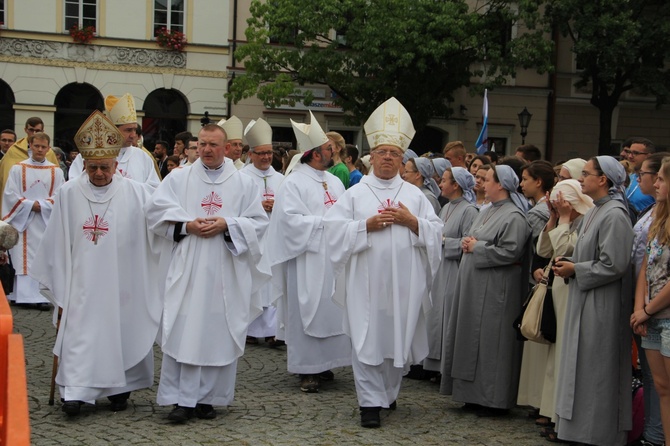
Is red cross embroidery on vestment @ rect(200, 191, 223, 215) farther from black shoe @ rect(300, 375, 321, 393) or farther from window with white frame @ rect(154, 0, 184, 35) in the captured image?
window with white frame @ rect(154, 0, 184, 35)

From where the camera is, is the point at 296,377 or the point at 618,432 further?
the point at 296,377

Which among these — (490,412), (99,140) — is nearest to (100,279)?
(99,140)

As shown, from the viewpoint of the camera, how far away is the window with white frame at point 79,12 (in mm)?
29156

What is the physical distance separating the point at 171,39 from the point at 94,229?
906 inches

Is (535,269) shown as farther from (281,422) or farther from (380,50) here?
(380,50)

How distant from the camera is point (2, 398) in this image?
3.27 m

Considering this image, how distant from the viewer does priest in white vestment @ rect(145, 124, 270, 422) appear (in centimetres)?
737

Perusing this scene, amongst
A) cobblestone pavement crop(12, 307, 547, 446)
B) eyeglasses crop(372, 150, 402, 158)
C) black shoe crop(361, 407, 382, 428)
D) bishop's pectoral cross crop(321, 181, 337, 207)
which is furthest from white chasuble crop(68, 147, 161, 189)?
black shoe crop(361, 407, 382, 428)

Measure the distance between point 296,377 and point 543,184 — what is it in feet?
9.51

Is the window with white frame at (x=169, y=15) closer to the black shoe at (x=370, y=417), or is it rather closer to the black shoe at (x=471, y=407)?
the black shoe at (x=471, y=407)

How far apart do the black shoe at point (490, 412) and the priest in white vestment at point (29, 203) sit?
6.66 meters

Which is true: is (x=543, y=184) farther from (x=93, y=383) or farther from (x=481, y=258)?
(x=93, y=383)

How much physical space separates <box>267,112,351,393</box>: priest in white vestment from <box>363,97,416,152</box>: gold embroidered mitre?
125 cm

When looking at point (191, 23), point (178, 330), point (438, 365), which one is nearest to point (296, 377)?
point (438, 365)
